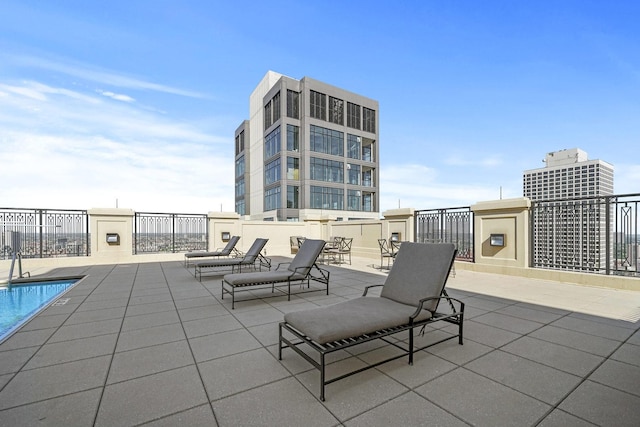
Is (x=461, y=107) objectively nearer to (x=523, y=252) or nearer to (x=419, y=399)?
(x=523, y=252)

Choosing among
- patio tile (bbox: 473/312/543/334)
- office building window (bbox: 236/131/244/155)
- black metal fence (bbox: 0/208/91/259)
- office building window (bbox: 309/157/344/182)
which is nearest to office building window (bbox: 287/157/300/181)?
office building window (bbox: 309/157/344/182)

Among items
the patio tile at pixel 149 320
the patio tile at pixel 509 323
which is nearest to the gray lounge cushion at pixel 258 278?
the patio tile at pixel 149 320

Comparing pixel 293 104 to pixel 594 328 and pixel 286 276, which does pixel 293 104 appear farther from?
pixel 594 328

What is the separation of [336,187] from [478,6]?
31204 millimetres

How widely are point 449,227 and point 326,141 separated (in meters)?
31.0

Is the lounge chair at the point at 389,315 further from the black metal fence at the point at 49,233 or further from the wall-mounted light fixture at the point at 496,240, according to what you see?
the black metal fence at the point at 49,233

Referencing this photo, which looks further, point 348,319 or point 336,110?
point 336,110

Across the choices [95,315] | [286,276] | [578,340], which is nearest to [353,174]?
[286,276]

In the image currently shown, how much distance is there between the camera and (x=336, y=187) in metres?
39.3

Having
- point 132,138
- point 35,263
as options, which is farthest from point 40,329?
point 132,138

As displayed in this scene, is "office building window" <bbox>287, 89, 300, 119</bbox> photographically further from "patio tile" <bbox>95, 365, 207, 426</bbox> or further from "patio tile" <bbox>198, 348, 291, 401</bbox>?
"patio tile" <bbox>95, 365, 207, 426</bbox>

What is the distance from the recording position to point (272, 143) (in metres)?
39.5

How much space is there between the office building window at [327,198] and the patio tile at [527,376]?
3443 centimetres

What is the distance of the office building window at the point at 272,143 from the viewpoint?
37.9 meters
